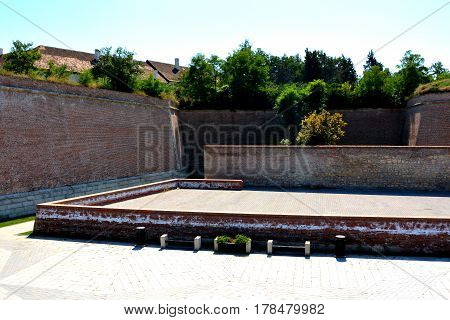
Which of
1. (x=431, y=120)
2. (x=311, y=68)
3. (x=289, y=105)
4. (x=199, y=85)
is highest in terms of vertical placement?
(x=311, y=68)

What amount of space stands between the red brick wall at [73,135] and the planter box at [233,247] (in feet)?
32.0

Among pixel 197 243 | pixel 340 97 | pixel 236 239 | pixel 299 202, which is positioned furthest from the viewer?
pixel 340 97

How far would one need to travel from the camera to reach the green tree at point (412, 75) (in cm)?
2773

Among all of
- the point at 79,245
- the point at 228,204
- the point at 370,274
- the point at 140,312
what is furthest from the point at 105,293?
the point at 228,204

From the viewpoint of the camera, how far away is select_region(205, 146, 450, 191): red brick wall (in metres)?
18.2

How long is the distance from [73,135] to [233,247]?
1198 centimetres

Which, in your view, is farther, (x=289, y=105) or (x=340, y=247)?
(x=289, y=105)

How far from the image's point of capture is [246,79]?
3052 centimetres

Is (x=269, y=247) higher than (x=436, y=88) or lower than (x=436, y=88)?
lower

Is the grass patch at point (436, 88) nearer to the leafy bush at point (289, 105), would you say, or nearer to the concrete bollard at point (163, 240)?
the leafy bush at point (289, 105)

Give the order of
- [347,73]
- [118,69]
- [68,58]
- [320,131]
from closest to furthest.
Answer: [320,131], [118,69], [68,58], [347,73]

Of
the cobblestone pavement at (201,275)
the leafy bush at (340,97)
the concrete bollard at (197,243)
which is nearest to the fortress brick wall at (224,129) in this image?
the leafy bush at (340,97)

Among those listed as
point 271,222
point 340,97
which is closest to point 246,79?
point 340,97

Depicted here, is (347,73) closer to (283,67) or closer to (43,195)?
(283,67)
